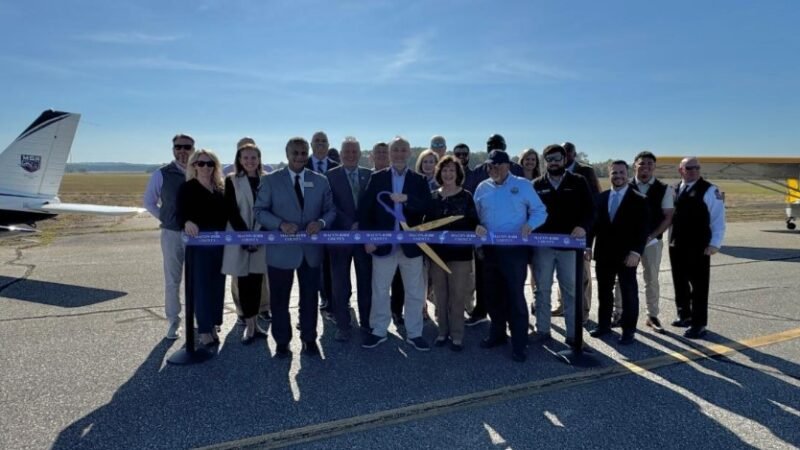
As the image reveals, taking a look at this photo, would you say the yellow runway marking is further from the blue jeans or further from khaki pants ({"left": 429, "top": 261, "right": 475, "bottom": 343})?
khaki pants ({"left": 429, "top": 261, "right": 475, "bottom": 343})

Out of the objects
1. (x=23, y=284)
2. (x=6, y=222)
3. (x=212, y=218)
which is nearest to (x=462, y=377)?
(x=212, y=218)

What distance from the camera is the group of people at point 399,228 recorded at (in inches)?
161

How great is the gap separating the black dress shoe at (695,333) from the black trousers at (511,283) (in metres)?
1.90

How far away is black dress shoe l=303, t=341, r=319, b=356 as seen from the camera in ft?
13.6

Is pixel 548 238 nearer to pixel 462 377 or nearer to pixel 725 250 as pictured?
pixel 462 377

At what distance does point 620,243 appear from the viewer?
4539 mm

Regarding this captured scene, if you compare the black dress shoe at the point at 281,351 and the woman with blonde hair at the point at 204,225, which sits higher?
the woman with blonde hair at the point at 204,225

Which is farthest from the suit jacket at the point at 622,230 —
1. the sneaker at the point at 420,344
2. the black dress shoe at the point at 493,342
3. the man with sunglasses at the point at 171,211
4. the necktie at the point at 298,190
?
the man with sunglasses at the point at 171,211

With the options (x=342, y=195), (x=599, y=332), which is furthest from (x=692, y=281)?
(x=342, y=195)

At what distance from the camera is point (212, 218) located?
417 cm

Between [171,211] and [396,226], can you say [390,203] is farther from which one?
[171,211]

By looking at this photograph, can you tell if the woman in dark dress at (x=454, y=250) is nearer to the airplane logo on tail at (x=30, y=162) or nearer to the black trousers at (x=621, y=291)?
the black trousers at (x=621, y=291)

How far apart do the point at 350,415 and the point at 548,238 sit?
7.33ft

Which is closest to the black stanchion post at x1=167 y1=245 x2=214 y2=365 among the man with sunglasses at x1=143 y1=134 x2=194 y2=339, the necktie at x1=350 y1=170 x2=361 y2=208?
the man with sunglasses at x1=143 y1=134 x2=194 y2=339
